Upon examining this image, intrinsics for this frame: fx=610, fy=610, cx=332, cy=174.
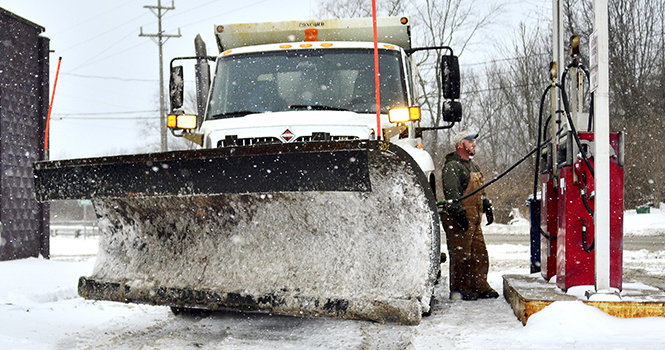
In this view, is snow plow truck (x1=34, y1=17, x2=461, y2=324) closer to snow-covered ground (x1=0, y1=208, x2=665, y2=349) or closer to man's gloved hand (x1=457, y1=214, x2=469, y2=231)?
snow-covered ground (x1=0, y1=208, x2=665, y2=349)

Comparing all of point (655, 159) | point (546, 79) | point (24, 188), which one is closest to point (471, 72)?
point (546, 79)

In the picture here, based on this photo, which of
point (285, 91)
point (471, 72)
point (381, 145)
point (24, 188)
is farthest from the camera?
point (471, 72)

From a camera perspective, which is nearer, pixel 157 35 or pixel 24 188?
pixel 24 188

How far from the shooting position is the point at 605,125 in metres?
4.28

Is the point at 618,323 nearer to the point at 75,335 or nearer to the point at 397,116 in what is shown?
the point at 397,116

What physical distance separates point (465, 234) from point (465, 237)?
3 cm

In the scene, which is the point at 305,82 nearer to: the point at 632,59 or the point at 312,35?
the point at 312,35

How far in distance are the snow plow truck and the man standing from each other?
1.90 feet

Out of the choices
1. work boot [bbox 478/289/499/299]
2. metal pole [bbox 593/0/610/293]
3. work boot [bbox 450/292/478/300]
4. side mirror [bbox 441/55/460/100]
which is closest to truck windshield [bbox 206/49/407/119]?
side mirror [bbox 441/55/460/100]

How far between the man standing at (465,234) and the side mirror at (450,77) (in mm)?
438

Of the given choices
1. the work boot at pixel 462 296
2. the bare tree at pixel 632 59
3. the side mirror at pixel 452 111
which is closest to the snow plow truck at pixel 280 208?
the side mirror at pixel 452 111

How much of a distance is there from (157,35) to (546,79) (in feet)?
64.8

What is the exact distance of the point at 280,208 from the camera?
415cm

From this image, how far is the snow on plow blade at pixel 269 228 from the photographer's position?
3.60 metres
